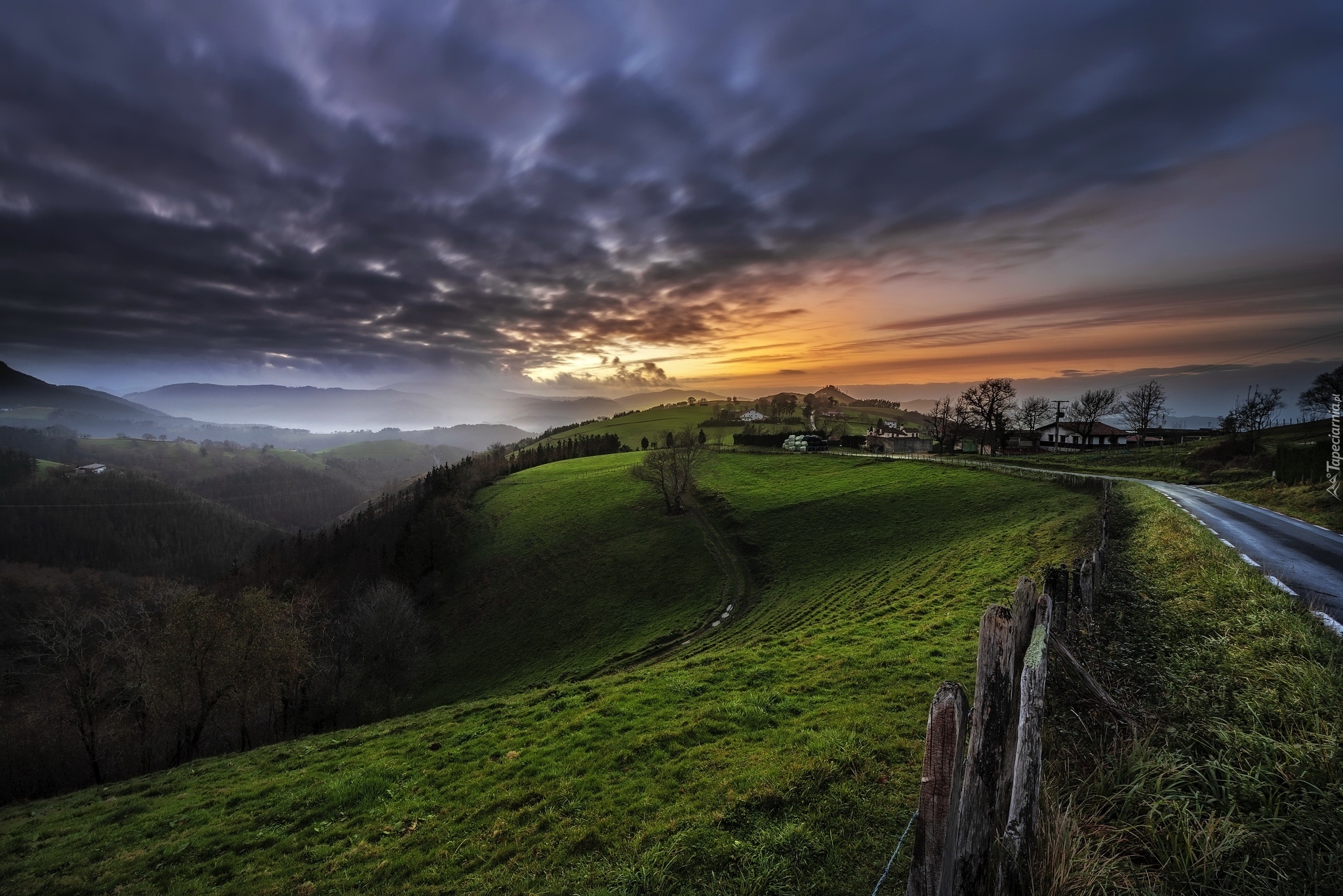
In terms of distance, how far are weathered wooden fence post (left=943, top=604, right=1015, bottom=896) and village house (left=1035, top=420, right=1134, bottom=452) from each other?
124282 millimetres

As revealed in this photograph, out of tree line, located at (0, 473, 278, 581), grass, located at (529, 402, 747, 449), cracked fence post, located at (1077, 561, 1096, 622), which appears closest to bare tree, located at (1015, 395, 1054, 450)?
grass, located at (529, 402, 747, 449)

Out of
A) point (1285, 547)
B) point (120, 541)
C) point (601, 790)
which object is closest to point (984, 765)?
point (601, 790)

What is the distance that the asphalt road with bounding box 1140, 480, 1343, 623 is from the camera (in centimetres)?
1205

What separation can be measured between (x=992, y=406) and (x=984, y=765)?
3886 inches

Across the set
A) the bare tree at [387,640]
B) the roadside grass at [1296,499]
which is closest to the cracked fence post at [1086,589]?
the roadside grass at [1296,499]

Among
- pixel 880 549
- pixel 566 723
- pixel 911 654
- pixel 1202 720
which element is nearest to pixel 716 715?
pixel 566 723

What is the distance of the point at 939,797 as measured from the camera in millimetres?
3686

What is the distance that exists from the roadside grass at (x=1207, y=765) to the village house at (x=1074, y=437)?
4590 inches

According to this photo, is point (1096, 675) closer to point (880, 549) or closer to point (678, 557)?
point (880, 549)

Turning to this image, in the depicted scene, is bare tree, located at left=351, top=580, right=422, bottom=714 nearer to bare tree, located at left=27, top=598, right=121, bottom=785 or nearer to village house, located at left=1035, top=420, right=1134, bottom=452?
bare tree, located at left=27, top=598, right=121, bottom=785

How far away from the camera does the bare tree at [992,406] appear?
277ft

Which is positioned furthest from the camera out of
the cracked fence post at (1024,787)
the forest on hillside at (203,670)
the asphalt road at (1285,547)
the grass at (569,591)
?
the grass at (569,591)

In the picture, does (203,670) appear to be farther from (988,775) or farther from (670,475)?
(670,475)

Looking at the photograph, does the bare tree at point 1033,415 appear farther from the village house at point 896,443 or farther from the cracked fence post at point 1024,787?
the cracked fence post at point 1024,787
